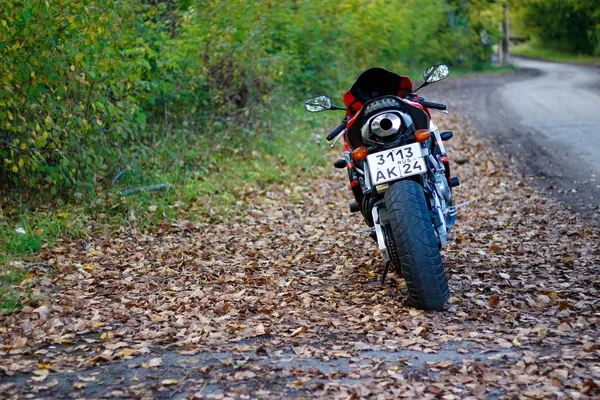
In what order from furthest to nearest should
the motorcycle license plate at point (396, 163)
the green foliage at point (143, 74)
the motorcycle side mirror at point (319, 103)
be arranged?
1. the green foliage at point (143, 74)
2. the motorcycle side mirror at point (319, 103)
3. the motorcycle license plate at point (396, 163)

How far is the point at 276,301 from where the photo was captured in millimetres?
6062

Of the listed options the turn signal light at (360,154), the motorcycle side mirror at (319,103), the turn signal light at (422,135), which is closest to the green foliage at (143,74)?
the motorcycle side mirror at (319,103)

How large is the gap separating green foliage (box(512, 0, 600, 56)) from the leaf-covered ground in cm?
3330

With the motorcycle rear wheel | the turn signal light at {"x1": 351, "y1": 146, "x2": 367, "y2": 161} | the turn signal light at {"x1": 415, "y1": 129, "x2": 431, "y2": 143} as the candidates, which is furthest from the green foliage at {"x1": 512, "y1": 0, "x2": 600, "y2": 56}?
the motorcycle rear wheel

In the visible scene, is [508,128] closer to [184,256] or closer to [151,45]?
[151,45]

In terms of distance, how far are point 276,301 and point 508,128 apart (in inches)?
430

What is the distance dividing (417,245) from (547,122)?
11.4m

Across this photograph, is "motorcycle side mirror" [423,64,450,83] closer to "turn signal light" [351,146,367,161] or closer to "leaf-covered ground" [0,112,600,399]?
"turn signal light" [351,146,367,161]

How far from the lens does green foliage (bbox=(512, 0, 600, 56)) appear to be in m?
38.6

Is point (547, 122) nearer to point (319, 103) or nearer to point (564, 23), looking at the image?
point (319, 103)

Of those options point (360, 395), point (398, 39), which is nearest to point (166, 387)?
point (360, 395)

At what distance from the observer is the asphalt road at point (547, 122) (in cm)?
1067

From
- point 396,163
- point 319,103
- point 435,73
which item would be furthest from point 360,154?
point 435,73

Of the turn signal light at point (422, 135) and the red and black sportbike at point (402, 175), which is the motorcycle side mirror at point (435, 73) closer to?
the red and black sportbike at point (402, 175)
